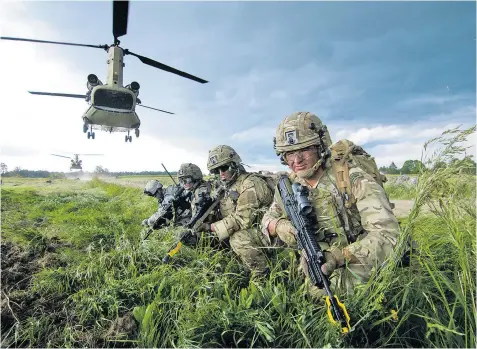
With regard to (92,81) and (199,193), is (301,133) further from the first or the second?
(92,81)

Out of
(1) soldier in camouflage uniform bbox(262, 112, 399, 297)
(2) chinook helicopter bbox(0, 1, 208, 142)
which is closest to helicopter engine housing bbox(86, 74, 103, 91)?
(2) chinook helicopter bbox(0, 1, 208, 142)

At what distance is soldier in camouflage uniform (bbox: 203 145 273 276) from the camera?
3.96 metres

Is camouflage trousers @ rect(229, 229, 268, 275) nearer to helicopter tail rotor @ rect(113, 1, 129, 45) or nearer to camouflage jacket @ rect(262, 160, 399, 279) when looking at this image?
camouflage jacket @ rect(262, 160, 399, 279)

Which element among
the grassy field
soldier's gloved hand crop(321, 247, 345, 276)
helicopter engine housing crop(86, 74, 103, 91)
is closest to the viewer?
the grassy field

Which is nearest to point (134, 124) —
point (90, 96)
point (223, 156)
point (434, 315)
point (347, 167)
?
point (90, 96)

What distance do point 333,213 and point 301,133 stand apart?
2.55 feet

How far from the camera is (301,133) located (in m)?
2.75

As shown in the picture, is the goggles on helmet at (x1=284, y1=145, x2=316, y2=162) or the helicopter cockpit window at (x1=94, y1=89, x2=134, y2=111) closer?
the goggles on helmet at (x1=284, y1=145, x2=316, y2=162)

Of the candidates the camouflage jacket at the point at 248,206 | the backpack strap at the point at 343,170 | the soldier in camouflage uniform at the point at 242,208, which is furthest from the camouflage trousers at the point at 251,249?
the backpack strap at the point at 343,170

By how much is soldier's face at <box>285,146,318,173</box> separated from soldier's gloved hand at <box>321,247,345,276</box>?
2.97 ft

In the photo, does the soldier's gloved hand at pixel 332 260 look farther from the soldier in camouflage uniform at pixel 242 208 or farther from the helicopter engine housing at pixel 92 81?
the helicopter engine housing at pixel 92 81

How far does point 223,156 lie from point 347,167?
2601 mm

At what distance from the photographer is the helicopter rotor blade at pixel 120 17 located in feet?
29.1

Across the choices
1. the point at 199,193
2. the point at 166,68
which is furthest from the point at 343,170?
the point at 166,68
